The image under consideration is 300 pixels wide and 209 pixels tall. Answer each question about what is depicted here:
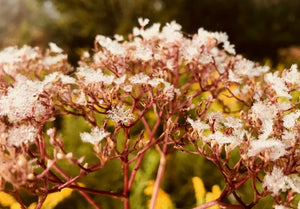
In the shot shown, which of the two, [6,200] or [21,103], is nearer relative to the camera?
[21,103]

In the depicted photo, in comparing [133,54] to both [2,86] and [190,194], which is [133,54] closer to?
[2,86]

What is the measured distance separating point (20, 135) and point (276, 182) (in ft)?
1.58

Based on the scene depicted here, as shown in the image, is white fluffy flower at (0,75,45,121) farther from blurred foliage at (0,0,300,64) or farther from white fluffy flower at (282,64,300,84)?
blurred foliage at (0,0,300,64)

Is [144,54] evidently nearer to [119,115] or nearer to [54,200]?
[119,115]

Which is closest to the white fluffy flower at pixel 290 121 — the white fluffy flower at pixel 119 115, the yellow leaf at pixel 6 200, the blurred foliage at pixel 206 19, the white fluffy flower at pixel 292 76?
the white fluffy flower at pixel 292 76

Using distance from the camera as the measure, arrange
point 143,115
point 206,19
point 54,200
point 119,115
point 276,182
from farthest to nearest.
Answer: point 206,19
point 54,200
point 143,115
point 119,115
point 276,182

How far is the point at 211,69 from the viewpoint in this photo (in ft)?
3.50

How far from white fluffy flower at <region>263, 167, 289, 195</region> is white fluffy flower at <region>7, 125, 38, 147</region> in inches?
17.4

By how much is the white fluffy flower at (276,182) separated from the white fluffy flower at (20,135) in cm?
44

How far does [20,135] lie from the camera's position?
2.12 ft

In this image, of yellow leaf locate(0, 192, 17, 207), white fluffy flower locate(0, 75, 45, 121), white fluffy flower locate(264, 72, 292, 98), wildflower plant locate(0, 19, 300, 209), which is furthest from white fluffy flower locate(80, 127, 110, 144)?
yellow leaf locate(0, 192, 17, 207)

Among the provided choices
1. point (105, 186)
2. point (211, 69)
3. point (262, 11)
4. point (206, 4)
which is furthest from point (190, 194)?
point (262, 11)

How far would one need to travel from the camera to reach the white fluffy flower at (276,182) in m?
0.62

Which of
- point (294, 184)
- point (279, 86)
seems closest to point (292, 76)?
point (279, 86)
